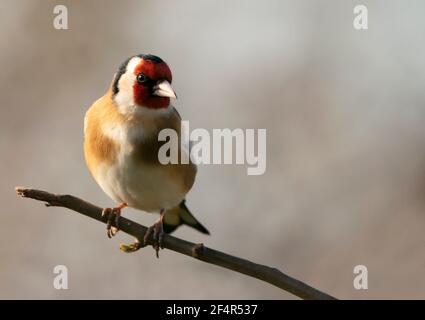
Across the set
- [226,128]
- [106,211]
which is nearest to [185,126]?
[106,211]

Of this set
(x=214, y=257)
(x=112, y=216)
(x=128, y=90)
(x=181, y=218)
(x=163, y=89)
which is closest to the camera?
(x=214, y=257)

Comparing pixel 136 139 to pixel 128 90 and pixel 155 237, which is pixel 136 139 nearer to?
pixel 128 90

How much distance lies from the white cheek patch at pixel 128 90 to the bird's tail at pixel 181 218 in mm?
779

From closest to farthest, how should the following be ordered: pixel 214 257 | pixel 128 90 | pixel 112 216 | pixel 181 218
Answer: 1. pixel 214 257
2. pixel 112 216
3. pixel 128 90
4. pixel 181 218

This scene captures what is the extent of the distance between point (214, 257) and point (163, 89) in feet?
4.21

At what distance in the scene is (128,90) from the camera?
4.55 m

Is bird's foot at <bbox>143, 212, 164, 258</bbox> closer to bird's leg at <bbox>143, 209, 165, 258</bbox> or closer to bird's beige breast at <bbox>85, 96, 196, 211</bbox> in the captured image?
bird's leg at <bbox>143, 209, 165, 258</bbox>

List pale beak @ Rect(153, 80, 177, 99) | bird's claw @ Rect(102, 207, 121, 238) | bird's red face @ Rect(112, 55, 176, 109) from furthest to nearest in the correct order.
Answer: bird's red face @ Rect(112, 55, 176, 109) → pale beak @ Rect(153, 80, 177, 99) → bird's claw @ Rect(102, 207, 121, 238)

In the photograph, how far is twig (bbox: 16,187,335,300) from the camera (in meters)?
3.07

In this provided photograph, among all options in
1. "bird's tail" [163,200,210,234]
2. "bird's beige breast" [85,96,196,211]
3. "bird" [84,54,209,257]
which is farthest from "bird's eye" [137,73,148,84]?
"bird's tail" [163,200,210,234]

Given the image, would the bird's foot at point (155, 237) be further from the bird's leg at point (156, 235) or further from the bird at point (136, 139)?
the bird at point (136, 139)

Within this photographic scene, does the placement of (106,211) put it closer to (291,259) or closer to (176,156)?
(176,156)

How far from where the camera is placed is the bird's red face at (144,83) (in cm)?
437

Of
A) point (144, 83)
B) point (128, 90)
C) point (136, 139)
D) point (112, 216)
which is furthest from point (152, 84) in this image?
point (112, 216)
